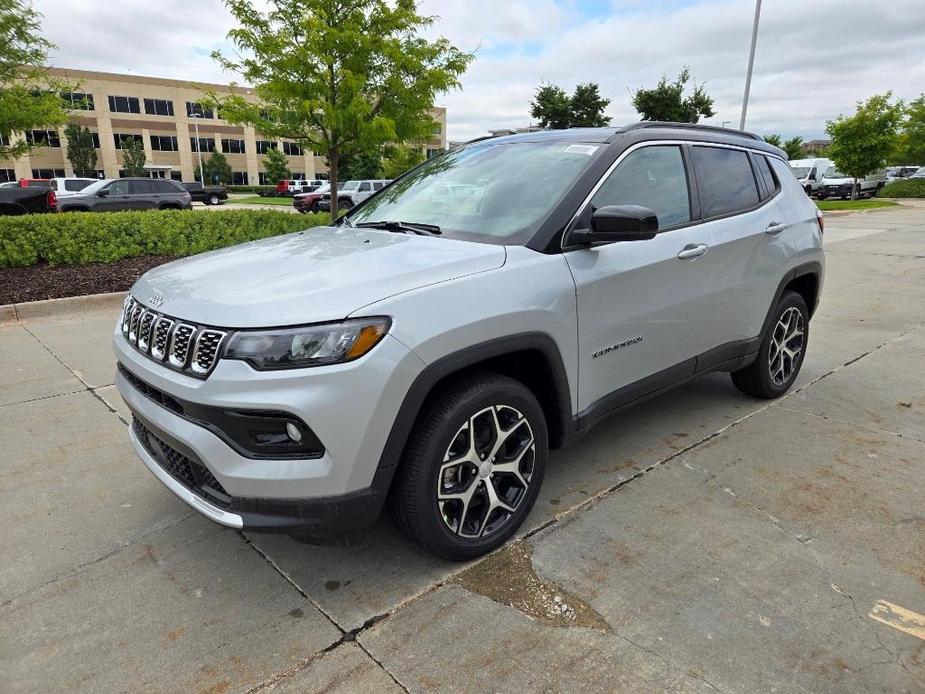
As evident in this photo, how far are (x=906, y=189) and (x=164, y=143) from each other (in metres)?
67.2

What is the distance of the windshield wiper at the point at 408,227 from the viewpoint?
314cm

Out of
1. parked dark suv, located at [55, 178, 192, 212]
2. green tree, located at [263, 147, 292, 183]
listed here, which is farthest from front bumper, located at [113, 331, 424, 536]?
green tree, located at [263, 147, 292, 183]

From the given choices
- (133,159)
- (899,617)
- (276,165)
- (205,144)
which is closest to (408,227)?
(899,617)

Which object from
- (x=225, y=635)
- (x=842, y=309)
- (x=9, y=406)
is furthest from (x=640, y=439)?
(x=842, y=309)

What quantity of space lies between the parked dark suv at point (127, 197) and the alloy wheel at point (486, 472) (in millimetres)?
18850

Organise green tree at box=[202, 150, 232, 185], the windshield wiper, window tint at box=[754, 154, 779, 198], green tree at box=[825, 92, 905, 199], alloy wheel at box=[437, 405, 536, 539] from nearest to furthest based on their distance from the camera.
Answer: alloy wheel at box=[437, 405, 536, 539]
the windshield wiper
window tint at box=[754, 154, 779, 198]
green tree at box=[825, 92, 905, 199]
green tree at box=[202, 150, 232, 185]

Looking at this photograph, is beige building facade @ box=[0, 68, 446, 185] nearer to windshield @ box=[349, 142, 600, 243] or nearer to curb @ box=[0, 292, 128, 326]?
curb @ box=[0, 292, 128, 326]

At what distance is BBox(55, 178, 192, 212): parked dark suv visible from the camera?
19.2 meters

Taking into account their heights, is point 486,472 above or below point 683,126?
below

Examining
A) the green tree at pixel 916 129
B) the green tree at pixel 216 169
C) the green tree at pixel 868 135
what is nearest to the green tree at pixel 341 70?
the green tree at pixel 868 135

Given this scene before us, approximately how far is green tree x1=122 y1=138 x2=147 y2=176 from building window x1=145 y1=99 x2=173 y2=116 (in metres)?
7.68

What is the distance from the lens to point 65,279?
8.28m

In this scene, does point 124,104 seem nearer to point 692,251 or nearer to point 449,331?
point 692,251

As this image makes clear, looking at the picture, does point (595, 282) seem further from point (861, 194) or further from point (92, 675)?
point (861, 194)
